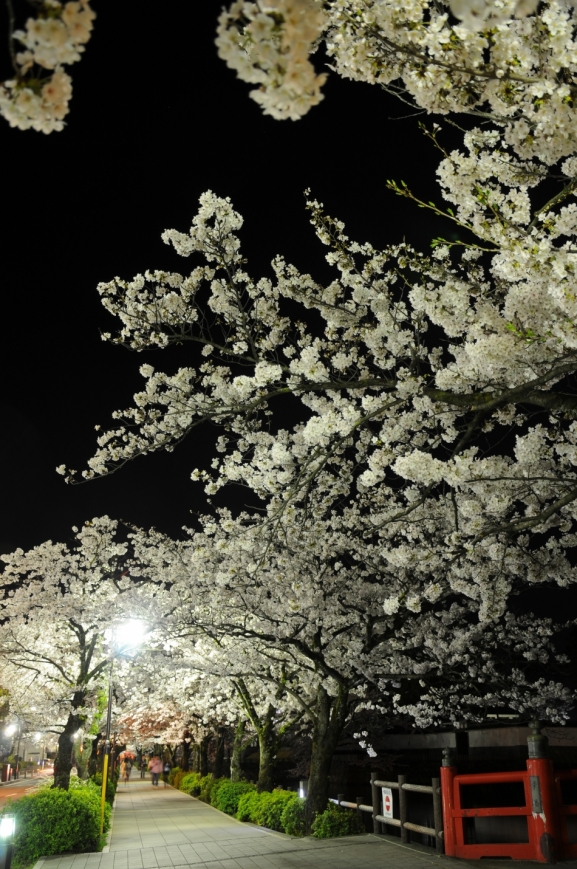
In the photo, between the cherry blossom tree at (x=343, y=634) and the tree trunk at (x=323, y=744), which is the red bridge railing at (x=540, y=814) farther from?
the tree trunk at (x=323, y=744)

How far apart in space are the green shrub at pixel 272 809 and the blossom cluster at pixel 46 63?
13.9 meters

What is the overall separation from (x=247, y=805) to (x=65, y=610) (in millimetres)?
7079

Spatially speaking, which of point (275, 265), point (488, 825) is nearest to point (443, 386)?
point (275, 265)

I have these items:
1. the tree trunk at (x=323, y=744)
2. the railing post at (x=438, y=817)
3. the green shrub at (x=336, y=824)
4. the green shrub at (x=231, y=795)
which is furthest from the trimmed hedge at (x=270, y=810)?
the railing post at (x=438, y=817)

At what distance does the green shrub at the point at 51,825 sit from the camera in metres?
10.4

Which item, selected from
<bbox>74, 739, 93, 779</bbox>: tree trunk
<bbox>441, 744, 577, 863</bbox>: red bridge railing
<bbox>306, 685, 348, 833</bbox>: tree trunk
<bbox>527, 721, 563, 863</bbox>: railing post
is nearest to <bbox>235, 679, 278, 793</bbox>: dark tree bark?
<bbox>306, 685, 348, 833</bbox>: tree trunk

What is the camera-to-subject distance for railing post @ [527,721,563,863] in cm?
697

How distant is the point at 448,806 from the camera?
8.18 meters

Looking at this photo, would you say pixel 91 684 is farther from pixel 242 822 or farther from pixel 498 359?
pixel 498 359

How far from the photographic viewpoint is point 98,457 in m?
7.91

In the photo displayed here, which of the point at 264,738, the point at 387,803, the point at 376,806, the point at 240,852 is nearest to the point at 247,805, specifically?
the point at 264,738

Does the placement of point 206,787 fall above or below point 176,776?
above

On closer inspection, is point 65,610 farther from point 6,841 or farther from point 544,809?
point 544,809

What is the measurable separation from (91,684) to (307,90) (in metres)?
18.0
